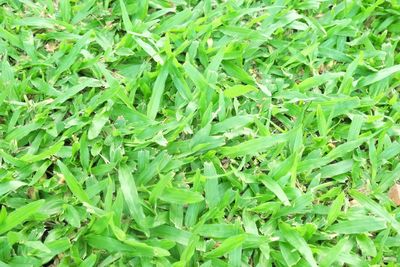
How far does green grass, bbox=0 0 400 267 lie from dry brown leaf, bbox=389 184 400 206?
0.8 inches

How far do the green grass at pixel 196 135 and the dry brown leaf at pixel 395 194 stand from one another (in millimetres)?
21

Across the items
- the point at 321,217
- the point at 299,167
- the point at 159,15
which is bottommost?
the point at 321,217

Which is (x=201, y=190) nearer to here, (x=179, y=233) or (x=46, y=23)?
(x=179, y=233)

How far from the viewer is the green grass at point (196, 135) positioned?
1829 millimetres

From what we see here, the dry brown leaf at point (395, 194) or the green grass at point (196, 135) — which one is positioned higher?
the green grass at point (196, 135)

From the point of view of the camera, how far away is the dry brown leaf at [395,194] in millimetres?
2100

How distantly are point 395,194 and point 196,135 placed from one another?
0.75 m

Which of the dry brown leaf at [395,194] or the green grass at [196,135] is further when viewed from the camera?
the dry brown leaf at [395,194]

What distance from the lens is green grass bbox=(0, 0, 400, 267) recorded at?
1829 mm

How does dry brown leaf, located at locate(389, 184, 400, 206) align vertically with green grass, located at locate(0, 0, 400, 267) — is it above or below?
below

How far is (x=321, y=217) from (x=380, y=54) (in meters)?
0.81

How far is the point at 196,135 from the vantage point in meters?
2.01

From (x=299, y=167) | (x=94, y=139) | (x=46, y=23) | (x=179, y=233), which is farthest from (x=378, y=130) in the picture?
(x=46, y=23)

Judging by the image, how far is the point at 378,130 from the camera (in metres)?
2.20
